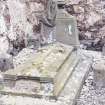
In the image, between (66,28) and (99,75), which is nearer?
(99,75)

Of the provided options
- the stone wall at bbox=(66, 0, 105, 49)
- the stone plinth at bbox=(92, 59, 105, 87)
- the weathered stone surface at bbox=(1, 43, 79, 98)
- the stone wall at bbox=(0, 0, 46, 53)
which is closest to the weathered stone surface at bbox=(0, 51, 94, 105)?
the weathered stone surface at bbox=(1, 43, 79, 98)

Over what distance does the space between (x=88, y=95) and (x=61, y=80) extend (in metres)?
0.60

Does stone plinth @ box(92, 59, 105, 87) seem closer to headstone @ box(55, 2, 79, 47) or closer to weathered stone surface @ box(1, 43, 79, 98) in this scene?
weathered stone surface @ box(1, 43, 79, 98)

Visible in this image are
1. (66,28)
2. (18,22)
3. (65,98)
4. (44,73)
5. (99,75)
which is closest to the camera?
(65,98)

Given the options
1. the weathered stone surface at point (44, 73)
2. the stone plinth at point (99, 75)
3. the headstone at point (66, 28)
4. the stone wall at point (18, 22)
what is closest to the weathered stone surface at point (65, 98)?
the weathered stone surface at point (44, 73)

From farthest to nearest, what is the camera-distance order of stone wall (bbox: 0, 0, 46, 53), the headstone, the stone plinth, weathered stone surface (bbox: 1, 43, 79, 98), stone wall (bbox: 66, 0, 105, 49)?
stone wall (bbox: 66, 0, 105, 49)
stone wall (bbox: 0, 0, 46, 53)
the headstone
the stone plinth
weathered stone surface (bbox: 1, 43, 79, 98)

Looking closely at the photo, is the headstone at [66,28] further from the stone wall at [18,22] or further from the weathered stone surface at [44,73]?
the stone wall at [18,22]

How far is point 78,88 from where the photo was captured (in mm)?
5184

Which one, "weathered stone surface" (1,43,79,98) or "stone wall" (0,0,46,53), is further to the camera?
"stone wall" (0,0,46,53)

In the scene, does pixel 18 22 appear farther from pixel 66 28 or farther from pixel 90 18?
pixel 90 18

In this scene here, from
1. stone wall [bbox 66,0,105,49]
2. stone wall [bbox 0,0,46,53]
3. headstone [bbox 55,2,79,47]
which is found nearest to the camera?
headstone [bbox 55,2,79,47]

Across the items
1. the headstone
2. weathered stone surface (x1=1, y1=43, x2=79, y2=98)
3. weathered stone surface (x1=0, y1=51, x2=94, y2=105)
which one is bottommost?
weathered stone surface (x1=0, y1=51, x2=94, y2=105)

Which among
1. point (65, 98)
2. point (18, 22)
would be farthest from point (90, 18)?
point (65, 98)

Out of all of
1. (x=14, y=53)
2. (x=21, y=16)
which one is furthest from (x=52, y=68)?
(x=21, y=16)
